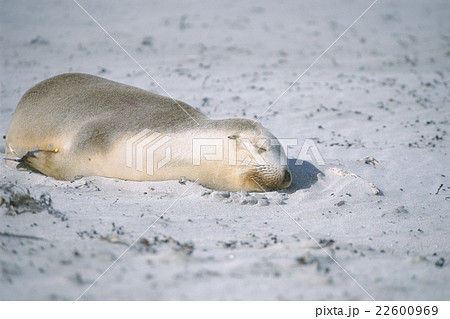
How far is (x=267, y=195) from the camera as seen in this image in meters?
4.45

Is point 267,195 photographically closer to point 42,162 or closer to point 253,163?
point 253,163

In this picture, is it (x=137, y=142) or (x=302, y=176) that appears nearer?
(x=137, y=142)

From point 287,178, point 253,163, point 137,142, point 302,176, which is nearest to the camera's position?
point 253,163

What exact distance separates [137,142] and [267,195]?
1.24 meters

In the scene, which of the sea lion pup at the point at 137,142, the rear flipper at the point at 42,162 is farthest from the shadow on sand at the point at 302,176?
the rear flipper at the point at 42,162

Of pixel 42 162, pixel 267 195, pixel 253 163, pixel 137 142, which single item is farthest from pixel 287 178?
pixel 42 162

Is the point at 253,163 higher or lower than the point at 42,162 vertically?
higher

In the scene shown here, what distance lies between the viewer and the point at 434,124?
688cm

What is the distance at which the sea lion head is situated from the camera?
4.43 metres

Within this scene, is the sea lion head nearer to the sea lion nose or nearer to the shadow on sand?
the sea lion nose

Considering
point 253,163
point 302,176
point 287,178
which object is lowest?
point 302,176

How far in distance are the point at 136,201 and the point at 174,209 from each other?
0.35 m
